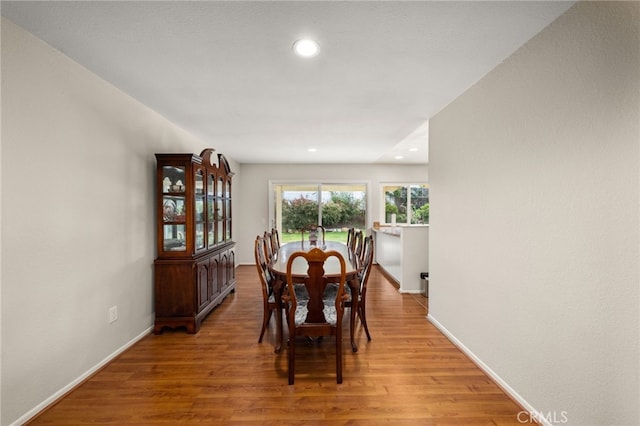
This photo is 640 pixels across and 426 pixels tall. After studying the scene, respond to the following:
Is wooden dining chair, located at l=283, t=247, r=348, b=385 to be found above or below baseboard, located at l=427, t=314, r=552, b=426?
above

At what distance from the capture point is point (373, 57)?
1.83 metres

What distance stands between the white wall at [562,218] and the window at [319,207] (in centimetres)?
397

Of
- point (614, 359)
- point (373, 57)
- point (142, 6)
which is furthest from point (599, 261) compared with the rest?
point (142, 6)

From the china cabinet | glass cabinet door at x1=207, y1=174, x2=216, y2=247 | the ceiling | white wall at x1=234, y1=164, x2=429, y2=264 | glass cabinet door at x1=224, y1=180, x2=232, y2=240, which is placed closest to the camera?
the ceiling

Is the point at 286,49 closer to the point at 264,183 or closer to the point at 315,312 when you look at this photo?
the point at 315,312

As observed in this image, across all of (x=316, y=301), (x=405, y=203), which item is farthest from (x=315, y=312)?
(x=405, y=203)

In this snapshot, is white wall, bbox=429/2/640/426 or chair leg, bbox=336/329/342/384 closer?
white wall, bbox=429/2/640/426

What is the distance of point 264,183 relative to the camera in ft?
20.3

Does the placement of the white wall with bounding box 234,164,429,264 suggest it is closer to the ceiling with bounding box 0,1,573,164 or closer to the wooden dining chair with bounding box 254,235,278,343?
the ceiling with bounding box 0,1,573,164

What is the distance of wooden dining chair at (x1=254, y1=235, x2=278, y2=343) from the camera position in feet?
7.82

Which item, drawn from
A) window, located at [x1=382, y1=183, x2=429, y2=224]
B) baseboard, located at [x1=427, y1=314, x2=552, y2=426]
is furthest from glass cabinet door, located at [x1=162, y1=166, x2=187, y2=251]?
window, located at [x1=382, y1=183, x2=429, y2=224]

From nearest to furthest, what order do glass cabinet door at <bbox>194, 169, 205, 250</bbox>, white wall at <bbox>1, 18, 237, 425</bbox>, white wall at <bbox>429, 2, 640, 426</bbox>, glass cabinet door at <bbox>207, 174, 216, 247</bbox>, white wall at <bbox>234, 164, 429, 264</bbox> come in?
white wall at <bbox>429, 2, 640, 426</bbox>, white wall at <bbox>1, 18, 237, 425</bbox>, glass cabinet door at <bbox>194, 169, 205, 250</bbox>, glass cabinet door at <bbox>207, 174, 216, 247</bbox>, white wall at <bbox>234, 164, 429, 264</bbox>

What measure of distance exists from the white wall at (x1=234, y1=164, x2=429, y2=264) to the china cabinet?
2.92 metres

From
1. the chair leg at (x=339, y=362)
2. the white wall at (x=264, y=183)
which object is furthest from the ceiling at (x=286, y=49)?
the white wall at (x=264, y=183)
